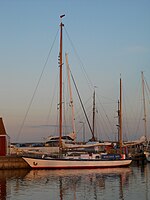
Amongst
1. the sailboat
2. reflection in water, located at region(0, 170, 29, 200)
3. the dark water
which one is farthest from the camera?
the sailboat

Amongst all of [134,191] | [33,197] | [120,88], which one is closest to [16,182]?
[33,197]

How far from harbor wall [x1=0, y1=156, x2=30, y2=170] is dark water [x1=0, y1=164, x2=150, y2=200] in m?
5.38

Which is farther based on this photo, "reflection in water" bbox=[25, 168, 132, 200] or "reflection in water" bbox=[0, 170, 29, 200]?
"reflection in water" bbox=[0, 170, 29, 200]

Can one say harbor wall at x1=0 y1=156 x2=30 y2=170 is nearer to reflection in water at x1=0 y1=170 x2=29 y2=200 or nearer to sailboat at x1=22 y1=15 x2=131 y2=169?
sailboat at x1=22 y1=15 x2=131 y2=169

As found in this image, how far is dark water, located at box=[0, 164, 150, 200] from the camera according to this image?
3105cm

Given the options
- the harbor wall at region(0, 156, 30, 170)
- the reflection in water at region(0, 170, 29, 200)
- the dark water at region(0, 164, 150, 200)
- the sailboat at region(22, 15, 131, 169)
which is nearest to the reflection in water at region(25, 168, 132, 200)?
the dark water at region(0, 164, 150, 200)

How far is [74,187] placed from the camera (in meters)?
36.0

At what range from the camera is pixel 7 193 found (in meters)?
33.2

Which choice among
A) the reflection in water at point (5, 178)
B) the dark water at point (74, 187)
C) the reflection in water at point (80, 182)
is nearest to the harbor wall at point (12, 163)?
the reflection in water at point (5, 178)

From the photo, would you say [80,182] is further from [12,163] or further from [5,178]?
[12,163]

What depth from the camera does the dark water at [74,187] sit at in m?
31.0

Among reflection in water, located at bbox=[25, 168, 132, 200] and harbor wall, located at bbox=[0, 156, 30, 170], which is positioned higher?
harbor wall, located at bbox=[0, 156, 30, 170]

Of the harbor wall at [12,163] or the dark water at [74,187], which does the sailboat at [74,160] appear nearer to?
the harbor wall at [12,163]

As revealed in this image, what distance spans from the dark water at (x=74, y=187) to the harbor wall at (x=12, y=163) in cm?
538
